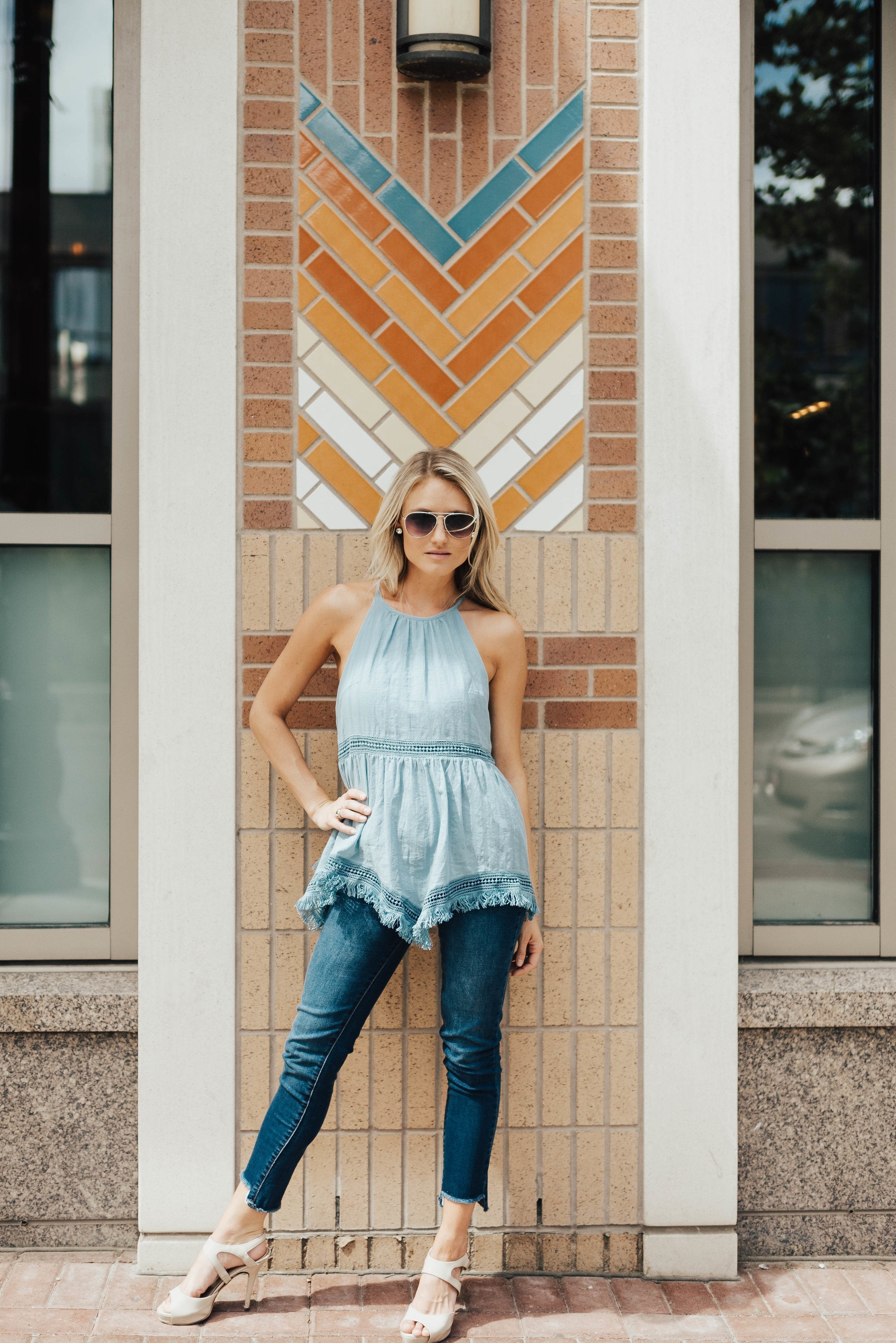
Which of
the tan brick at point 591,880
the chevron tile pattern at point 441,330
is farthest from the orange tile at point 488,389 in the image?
the tan brick at point 591,880

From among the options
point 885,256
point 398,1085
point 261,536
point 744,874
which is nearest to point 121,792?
point 261,536

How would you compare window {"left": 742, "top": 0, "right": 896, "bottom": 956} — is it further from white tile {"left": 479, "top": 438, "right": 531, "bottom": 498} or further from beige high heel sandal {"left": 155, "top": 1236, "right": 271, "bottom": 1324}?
beige high heel sandal {"left": 155, "top": 1236, "right": 271, "bottom": 1324}

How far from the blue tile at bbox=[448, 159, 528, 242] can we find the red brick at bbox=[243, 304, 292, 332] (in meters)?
0.49

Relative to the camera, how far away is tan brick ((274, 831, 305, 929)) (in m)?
2.91

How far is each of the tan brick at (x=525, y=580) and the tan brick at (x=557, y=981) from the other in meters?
0.83

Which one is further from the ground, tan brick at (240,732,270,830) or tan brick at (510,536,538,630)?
tan brick at (510,536,538,630)

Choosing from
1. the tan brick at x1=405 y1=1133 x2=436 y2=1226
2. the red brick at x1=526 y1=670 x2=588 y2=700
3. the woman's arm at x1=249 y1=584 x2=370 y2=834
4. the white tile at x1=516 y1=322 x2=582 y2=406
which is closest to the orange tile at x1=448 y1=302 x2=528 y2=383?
the white tile at x1=516 y1=322 x2=582 y2=406

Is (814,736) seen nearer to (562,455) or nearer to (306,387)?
(562,455)

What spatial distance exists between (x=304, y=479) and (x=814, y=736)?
1645 mm

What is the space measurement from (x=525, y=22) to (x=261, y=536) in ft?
4.91

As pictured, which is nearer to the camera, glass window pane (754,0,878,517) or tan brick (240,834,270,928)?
tan brick (240,834,270,928)

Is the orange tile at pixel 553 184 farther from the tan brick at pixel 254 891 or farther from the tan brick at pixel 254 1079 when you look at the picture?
the tan brick at pixel 254 1079

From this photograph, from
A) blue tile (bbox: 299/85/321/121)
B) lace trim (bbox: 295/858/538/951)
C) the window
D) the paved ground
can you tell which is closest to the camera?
lace trim (bbox: 295/858/538/951)

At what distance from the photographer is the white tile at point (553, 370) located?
9.64ft
